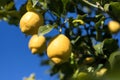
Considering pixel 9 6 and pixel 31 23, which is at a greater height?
pixel 9 6

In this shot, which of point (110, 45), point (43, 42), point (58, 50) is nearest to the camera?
point (58, 50)

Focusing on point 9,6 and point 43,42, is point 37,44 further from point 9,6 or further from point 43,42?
point 9,6

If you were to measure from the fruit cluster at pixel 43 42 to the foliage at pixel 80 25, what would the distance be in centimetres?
6

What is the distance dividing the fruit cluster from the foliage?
0.19 ft

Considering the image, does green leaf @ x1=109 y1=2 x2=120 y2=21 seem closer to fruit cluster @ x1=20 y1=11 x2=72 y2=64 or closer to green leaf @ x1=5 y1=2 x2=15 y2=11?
fruit cluster @ x1=20 y1=11 x2=72 y2=64

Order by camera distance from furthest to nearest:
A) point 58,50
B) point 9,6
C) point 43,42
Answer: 1. point 9,6
2. point 43,42
3. point 58,50

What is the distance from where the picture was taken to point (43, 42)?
4.11ft

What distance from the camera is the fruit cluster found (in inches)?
44.8

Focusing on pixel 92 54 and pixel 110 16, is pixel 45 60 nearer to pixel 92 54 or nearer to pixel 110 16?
pixel 92 54

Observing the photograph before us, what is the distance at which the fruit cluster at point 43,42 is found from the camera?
1.14 m

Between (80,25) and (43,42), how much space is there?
29cm

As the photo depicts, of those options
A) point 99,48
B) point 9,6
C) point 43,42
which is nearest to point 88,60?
point 99,48

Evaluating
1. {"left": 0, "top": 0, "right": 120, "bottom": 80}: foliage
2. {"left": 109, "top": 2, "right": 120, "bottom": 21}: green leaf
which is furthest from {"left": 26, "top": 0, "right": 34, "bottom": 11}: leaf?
{"left": 109, "top": 2, "right": 120, "bottom": 21}: green leaf

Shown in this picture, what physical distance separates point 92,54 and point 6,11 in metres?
0.51
